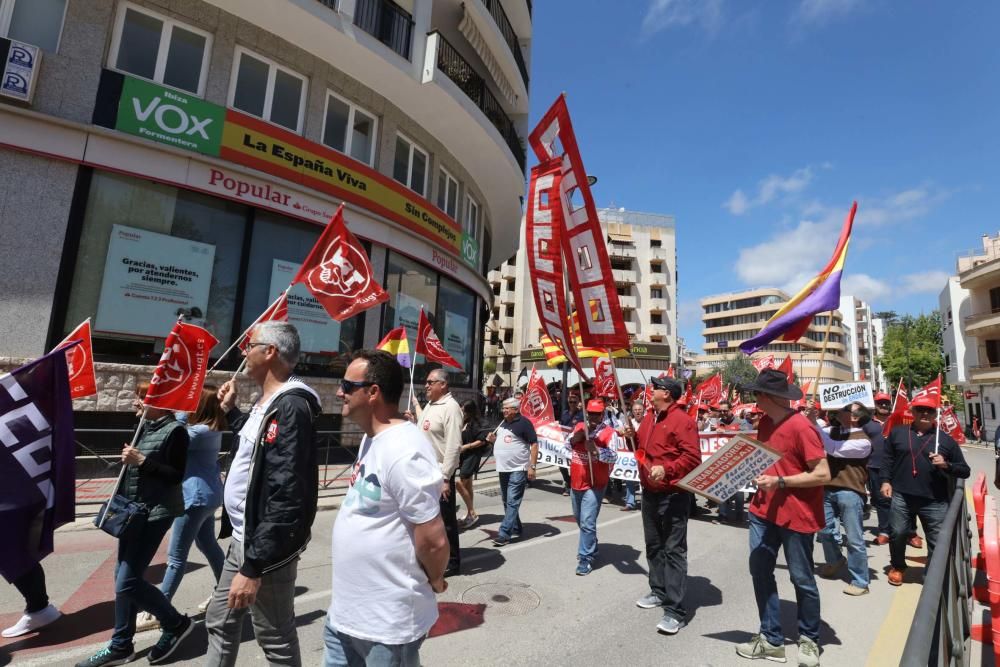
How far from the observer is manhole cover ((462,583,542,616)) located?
453cm

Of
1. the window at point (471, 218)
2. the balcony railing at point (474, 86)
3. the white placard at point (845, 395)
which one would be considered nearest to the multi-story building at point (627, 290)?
the window at point (471, 218)

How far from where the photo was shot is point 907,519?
566cm

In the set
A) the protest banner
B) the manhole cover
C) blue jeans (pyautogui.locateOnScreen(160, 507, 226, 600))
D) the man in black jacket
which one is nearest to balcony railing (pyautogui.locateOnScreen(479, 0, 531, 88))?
the protest banner

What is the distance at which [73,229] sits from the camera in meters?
9.32

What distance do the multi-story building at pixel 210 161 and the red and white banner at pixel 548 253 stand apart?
25.7 ft

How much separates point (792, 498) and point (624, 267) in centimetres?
5193

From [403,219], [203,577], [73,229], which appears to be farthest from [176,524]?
[403,219]

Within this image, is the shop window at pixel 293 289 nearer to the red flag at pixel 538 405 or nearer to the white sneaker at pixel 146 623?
the red flag at pixel 538 405

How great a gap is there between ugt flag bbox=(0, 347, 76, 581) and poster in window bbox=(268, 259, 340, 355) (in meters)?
7.99

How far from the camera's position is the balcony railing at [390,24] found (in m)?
13.0

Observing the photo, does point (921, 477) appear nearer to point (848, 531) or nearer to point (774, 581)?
point (848, 531)

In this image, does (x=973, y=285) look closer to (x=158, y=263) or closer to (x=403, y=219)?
(x=403, y=219)

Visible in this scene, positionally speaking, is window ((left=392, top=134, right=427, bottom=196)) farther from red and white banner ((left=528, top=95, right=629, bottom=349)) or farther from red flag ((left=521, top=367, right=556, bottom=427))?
red and white banner ((left=528, top=95, right=629, bottom=349))

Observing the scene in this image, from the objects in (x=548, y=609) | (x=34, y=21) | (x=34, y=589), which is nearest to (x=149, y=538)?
(x=34, y=589)
